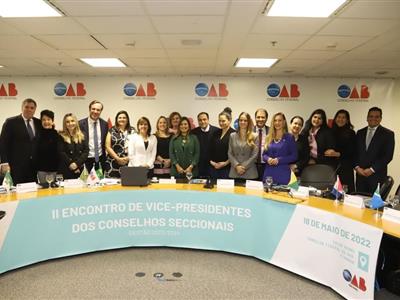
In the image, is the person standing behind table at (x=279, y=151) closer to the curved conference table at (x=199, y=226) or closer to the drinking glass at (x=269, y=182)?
the drinking glass at (x=269, y=182)

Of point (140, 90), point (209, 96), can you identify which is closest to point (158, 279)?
point (209, 96)

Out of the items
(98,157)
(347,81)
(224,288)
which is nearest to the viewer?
(224,288)

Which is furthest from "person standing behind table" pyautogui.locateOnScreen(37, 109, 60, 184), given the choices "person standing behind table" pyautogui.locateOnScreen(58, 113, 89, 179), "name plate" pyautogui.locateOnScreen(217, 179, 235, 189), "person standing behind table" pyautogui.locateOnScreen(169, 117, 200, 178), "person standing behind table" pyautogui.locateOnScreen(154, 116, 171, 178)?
"name plate" pyautogui.locateOnScreen(217, 179, 235, 189)

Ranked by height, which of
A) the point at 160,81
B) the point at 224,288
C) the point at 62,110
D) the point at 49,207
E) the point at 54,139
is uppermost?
the point at 160,81

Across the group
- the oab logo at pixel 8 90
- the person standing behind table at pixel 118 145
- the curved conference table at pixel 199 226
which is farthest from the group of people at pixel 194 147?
the oab logo at pixel 8 90

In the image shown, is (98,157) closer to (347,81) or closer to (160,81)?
(160,81)

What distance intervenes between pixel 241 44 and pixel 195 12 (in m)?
1.28

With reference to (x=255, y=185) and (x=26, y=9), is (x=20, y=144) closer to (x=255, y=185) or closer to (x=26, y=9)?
(x=26, y=9)

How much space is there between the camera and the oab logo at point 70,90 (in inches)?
262

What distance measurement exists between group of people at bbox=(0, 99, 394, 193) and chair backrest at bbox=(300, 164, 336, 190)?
22cm

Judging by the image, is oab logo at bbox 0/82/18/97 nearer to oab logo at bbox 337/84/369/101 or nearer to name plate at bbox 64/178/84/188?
name plate at bbox 64/178/84/188

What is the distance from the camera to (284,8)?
2.85 m

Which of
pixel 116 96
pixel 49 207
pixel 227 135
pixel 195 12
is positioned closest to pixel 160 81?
pixel 116 96

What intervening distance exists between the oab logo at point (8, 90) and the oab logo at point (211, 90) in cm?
396
